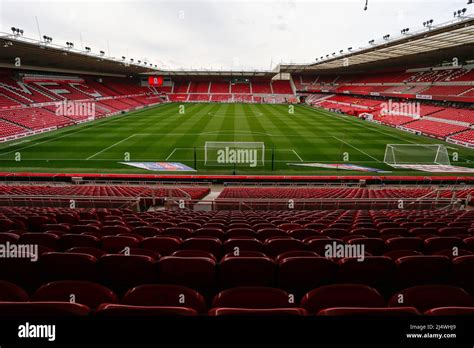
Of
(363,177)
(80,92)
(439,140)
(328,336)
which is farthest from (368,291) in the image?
(80,92)

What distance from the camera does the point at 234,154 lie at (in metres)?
25.3

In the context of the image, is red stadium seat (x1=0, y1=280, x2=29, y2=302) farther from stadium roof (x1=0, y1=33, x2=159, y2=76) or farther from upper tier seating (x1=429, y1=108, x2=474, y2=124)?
upper tier seating (x1=429, y1=108, x2=474, y2=124)

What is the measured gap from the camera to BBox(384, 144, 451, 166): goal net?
25453 millimetres

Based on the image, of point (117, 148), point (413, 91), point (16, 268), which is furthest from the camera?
point (413, 91)

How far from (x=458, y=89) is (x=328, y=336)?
180 ft

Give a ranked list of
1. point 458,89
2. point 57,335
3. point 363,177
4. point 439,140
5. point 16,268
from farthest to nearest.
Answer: point 458,89 → point 439,140 → point 363,177 → point 16,268 → point 57,335

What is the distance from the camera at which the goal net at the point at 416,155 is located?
25.5m

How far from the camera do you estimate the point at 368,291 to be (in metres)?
2.63

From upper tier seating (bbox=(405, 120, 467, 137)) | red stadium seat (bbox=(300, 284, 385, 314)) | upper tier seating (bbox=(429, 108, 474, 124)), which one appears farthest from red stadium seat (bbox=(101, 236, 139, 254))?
upper tier seating (bbox=(429, 108, 474, 124))

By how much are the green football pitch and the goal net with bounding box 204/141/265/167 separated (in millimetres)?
181

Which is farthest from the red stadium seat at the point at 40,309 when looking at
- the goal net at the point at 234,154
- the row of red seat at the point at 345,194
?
the goal net at the point at 234,154

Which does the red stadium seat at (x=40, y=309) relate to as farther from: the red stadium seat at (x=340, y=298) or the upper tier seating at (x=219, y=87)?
the upper tier seating at (x=219, y=87)

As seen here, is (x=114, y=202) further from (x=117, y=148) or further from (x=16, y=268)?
(x=117, y=148)

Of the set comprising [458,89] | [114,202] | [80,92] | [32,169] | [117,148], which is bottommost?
[114,202]
